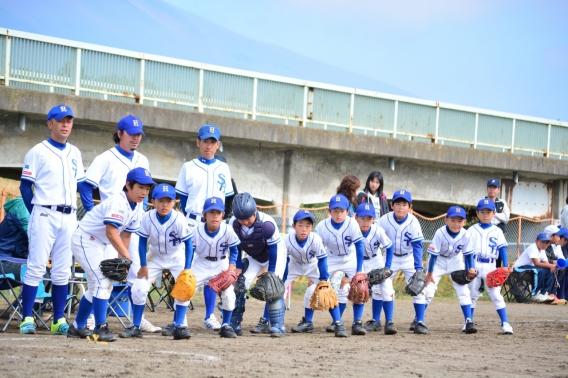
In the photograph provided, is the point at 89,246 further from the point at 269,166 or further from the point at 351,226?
the point at 269,166

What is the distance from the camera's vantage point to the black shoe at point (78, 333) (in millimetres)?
7359

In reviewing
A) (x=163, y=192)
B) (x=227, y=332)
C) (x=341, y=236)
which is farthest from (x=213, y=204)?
(x=341, y=236)

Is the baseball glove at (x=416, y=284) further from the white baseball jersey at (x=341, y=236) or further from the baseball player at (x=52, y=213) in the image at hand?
the baseball player at (x=52, y=213)

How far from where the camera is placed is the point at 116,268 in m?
7.18

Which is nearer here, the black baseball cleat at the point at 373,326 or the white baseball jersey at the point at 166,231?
the white baseball jersey at the point at 166,231

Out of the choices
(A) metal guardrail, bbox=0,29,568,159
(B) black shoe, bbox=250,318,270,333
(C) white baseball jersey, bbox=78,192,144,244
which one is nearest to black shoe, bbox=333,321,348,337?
(B) black shoe, bbox=250,318,270,333

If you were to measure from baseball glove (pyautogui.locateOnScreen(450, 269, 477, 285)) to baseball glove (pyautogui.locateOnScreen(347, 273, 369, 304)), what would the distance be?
→ 1.42 metres

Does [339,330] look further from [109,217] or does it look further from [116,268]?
[109,217]

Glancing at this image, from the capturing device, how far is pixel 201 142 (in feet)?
30.1

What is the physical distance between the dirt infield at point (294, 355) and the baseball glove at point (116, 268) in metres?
0.59

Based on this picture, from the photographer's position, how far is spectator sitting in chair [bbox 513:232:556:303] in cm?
1520

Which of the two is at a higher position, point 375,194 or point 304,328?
point 375,194

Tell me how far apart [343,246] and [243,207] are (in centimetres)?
158

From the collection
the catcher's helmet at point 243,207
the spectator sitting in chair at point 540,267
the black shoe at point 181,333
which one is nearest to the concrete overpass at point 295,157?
the spectator sitting in chair at point 540,267
